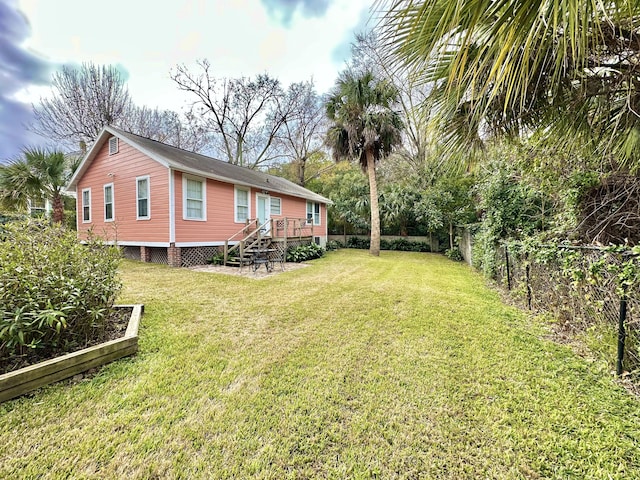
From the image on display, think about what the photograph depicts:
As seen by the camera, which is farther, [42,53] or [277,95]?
[277,95]

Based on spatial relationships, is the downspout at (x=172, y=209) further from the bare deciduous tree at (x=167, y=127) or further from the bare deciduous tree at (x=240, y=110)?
the bare deciduous tree at (x=240, y=110)

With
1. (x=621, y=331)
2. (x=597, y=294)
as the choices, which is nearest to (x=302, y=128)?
(x=597, y=294)

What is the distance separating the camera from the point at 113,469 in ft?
4.95

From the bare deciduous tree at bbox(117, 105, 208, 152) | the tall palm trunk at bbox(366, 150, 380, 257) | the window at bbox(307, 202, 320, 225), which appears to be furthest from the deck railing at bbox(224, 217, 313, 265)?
the bare deciduous tree at bbox(117, 105, 208, 152)

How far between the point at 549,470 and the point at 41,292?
4230 mm

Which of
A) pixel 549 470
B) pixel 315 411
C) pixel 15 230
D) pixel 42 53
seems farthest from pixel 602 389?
pixel 42 53

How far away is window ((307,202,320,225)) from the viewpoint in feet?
52.7

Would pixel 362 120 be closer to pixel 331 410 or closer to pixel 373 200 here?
pixel 373 200

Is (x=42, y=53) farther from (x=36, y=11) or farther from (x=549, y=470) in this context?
(x=549, y=470)

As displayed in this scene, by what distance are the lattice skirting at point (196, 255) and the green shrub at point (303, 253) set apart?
293cm

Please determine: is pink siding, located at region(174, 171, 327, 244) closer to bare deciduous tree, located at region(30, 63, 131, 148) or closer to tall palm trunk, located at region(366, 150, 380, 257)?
tall palm trunk, located at region(366, 150, 380, 257)

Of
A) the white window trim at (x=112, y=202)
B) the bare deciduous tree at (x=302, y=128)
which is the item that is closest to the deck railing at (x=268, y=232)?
the white window trim at (x=112, y=202)

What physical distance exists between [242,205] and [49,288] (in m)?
8.66

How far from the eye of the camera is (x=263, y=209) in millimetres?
12117
